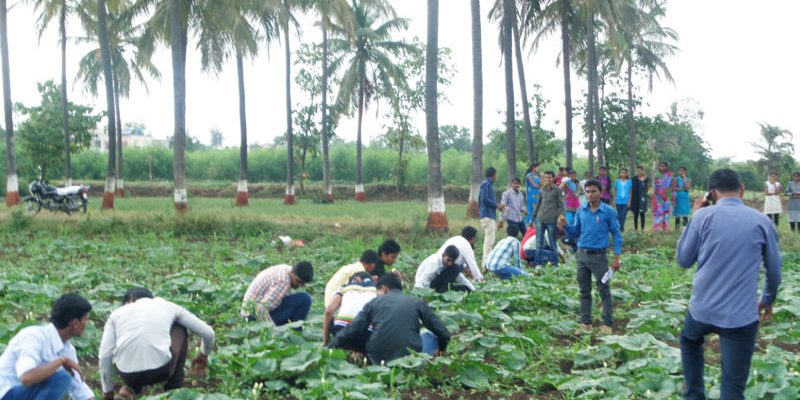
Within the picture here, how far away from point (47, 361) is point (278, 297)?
3138 mm

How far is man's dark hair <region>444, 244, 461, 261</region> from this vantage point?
377 inches

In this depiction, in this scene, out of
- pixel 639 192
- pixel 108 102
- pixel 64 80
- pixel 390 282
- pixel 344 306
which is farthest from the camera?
pixel 64 80

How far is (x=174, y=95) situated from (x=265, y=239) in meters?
6.40

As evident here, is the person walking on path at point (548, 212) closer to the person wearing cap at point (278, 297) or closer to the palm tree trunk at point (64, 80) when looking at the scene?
the person wearing cap at point (278, 297)

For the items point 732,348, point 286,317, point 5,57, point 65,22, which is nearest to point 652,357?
point 732,348

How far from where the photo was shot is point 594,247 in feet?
28.5

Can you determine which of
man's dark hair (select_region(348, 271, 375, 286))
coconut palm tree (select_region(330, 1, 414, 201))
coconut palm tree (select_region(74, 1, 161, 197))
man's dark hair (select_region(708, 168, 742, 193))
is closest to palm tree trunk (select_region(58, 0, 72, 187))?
coconut palm tree (select_region(74, 1, 161, 197))

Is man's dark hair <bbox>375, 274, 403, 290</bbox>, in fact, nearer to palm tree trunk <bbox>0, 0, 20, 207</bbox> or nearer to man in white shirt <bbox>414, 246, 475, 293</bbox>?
man in white shirt <bbox>414, 246, 475, 293</bbox>

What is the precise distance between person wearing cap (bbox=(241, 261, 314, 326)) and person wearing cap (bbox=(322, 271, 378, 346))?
0.52 metres

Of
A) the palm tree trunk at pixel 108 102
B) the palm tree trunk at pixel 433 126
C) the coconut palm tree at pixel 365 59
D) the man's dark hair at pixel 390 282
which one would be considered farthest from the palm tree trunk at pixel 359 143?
the man's dark hair at pixel 390 282

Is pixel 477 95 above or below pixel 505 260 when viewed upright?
above

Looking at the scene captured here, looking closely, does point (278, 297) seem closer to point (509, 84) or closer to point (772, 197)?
point (772, 197)

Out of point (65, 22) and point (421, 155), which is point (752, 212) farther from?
point (421, 155)

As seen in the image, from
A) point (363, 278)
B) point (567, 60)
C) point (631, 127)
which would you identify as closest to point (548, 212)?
point (363, 278)
